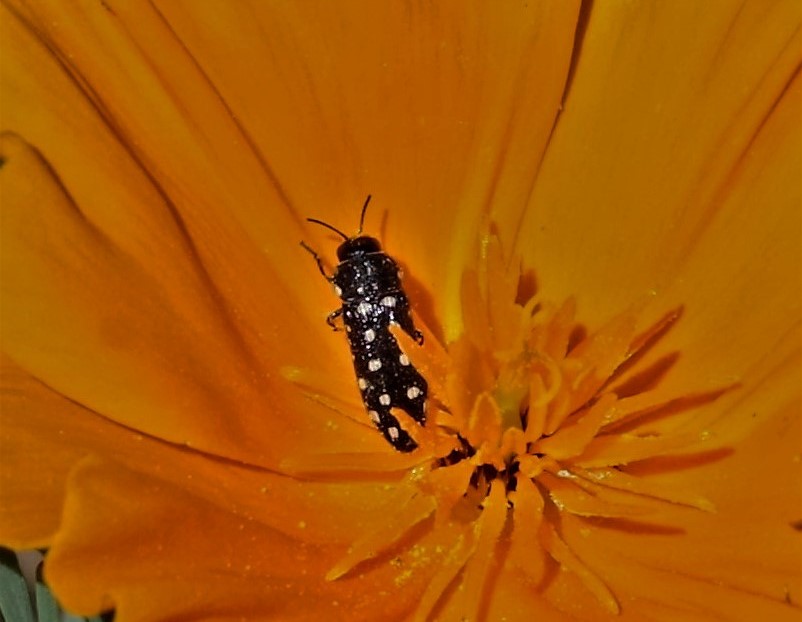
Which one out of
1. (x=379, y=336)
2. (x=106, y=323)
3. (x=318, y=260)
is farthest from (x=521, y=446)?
(x=106, y=323)

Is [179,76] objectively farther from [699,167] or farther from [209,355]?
[699,167]

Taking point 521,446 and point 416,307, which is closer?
point 521,446

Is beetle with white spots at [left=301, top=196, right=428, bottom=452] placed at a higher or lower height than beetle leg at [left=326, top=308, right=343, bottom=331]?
lower

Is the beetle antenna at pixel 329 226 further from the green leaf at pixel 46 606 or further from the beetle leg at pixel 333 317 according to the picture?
the green leaf at pixel 46 606

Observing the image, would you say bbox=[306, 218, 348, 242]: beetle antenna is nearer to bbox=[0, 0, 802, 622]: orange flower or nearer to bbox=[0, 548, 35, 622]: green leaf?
bbox=[0, 0, 802, 622]: orange flower

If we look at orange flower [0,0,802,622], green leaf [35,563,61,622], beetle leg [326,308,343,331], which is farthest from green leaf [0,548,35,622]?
beetle leg [326,308,343,331]

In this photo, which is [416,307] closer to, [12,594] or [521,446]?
[521,446]

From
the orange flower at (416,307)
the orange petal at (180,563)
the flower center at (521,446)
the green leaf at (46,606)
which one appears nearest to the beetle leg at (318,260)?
the orange flower at (416,307)
